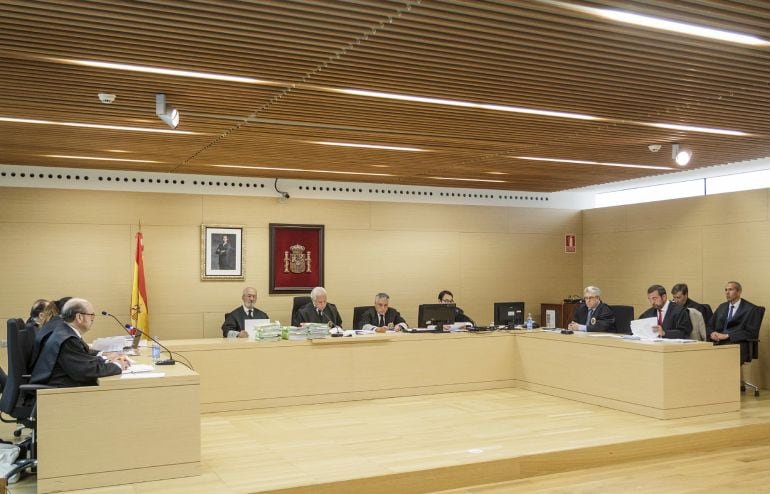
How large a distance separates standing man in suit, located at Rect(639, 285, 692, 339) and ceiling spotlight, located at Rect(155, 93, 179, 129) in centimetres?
498

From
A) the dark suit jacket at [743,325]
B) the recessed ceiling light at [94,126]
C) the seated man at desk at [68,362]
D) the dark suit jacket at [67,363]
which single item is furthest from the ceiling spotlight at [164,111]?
the dark suit jacket at [743,325]

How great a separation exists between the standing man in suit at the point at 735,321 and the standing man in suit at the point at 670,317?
925mm

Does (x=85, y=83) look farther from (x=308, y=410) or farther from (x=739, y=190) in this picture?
(x=739, y=190)

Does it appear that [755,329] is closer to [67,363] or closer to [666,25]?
[666,25]

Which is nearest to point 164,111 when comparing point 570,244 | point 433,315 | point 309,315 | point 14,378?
point 14,378

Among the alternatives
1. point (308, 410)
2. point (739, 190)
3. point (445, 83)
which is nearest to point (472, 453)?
point (308, 410)

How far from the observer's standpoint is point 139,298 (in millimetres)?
9453

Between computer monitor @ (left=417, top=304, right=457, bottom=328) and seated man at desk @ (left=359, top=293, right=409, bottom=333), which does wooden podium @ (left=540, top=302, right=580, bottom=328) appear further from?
computer monitor @ (left=417, top=304, right=457, bottom=328)

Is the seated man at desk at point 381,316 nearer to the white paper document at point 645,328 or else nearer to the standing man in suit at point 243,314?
the standing man in suit at point 243,314

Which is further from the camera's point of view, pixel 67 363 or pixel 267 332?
pixel 267 332

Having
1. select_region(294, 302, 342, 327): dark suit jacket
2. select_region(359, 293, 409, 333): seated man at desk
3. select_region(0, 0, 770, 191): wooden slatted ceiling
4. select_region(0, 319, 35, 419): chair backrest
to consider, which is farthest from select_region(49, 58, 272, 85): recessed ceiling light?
select_region(359, 293, 409, 333): seated man at desk

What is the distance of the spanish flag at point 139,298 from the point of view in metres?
9.39

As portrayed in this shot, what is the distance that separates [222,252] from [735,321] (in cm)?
646

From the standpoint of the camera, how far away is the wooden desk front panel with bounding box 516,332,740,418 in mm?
7043
